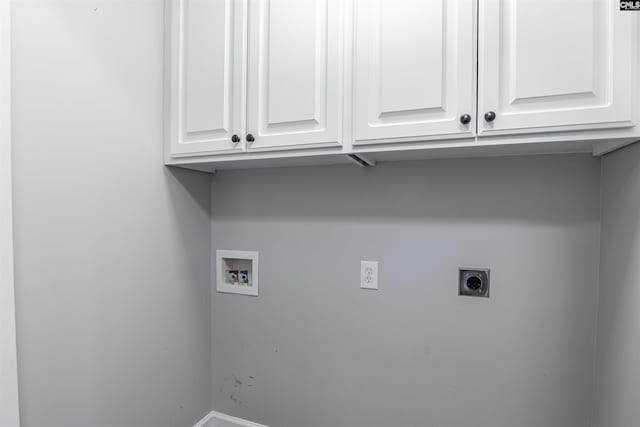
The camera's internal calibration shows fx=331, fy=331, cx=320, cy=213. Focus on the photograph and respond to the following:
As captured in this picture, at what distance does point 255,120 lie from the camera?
1.28m

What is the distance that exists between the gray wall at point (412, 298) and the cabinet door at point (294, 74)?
1.19 feet

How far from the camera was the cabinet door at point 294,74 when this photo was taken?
1.17m

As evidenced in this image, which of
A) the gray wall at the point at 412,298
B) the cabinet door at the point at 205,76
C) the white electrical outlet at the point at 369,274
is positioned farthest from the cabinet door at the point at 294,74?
the white electrical outlet at the point at 369,274

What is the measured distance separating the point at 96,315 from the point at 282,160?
88 centimetres

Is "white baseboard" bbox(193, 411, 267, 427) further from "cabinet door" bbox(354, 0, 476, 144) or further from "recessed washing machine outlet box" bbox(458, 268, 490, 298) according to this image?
"cabinet door" bbox(354, 0, 476, 144)

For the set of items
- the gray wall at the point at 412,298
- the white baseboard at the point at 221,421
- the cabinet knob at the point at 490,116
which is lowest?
the white baseboard at the point at 221,421

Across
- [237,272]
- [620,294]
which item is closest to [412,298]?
[620,294]

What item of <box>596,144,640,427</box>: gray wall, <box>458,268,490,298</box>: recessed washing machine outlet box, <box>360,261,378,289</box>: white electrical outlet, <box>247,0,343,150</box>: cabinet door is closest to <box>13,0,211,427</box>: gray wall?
<box>247,0,343,150</box>: cabinet door

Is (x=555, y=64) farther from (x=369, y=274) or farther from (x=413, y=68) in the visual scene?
(x=369, y=274)

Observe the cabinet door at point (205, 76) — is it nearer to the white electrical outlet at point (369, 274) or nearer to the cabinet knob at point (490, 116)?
the white electrical outlet at point (369, 274)

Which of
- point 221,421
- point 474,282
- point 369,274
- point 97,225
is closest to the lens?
point 97,225

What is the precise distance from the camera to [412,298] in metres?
Result: 1.42

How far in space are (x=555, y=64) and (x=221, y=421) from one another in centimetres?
208

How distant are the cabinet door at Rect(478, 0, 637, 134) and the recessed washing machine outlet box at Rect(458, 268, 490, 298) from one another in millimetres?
586
